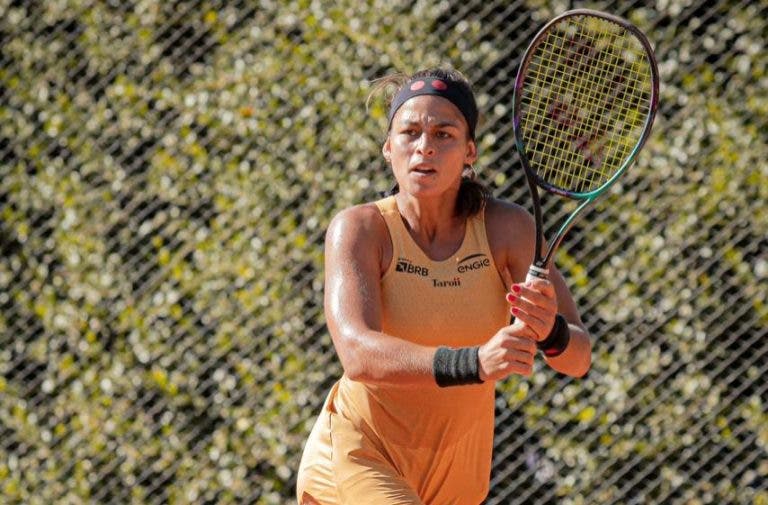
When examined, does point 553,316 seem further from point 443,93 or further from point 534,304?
point 443,93

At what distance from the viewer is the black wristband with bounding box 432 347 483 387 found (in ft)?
8.58

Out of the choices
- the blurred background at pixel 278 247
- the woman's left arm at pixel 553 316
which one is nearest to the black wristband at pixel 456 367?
the woman's left arm at pixel 553 316

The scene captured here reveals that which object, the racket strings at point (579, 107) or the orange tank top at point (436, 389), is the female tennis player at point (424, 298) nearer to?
the orange tank top at point (436, 389)

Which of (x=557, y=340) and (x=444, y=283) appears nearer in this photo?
(x=557, y=340)

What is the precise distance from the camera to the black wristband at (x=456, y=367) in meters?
2.62

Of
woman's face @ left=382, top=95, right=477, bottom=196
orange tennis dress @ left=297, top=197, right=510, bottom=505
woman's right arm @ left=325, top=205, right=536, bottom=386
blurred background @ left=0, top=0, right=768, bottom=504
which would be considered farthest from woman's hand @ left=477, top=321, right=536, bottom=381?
blurred background @ left=0, top=0, right=768, bottom=504

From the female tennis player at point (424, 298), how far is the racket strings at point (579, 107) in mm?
249

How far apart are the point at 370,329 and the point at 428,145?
459 millimetres

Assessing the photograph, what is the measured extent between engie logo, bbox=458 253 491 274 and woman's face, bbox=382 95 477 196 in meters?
0.17

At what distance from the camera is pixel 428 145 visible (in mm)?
2994

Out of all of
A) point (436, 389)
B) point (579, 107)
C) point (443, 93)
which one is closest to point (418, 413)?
point (436, 389)

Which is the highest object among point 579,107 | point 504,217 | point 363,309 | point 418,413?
point 363,309

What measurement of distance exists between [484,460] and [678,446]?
1663mm

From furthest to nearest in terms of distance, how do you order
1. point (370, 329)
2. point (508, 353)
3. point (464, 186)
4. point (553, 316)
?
point (464, 186), point (370, 329), point (553, 316), point (508, 353)
